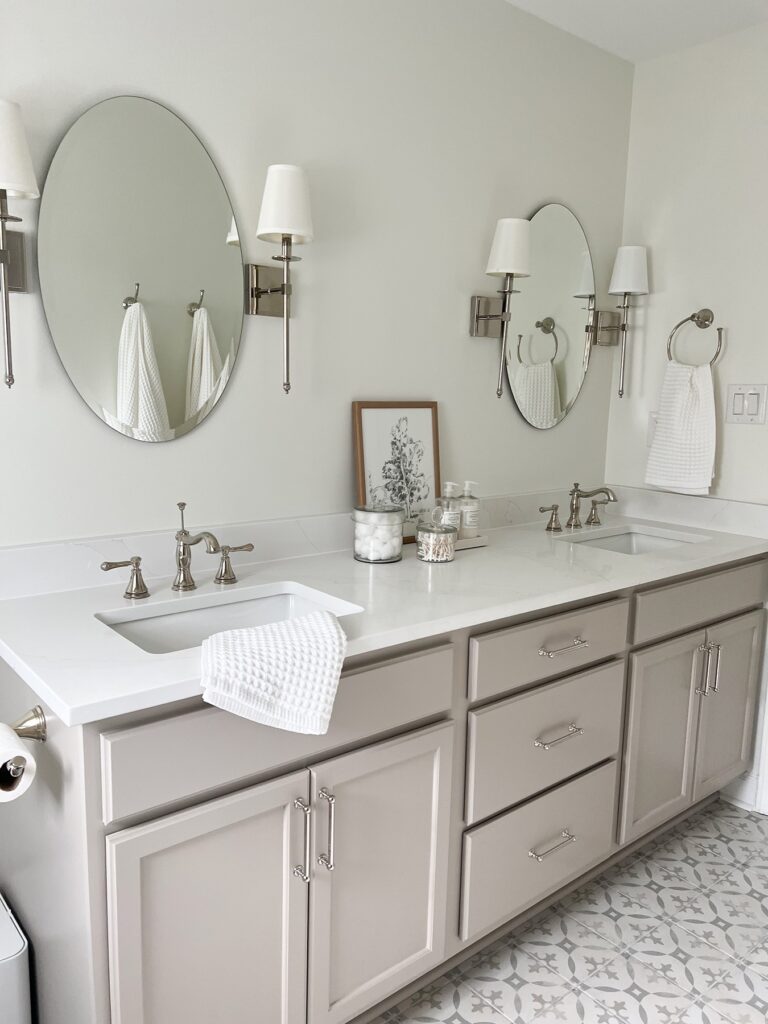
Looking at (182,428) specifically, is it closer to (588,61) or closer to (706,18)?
(588,61)

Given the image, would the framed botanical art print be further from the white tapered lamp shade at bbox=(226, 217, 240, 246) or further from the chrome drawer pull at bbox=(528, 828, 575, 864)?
the chrome drawer pull at bbox=(528, 828, 575, 864)

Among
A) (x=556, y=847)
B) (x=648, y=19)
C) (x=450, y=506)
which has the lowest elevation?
(x=556, y=847)

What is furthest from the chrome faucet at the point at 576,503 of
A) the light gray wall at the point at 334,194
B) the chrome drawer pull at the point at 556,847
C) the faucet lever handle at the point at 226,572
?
the faucet lever handle at the point at 226,572

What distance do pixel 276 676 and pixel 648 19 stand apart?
2195 millimetres

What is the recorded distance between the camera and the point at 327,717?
4.07 ft

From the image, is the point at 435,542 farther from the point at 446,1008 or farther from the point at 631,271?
the point at 631,271

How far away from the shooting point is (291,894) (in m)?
1.38

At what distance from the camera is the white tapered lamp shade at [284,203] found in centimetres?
173

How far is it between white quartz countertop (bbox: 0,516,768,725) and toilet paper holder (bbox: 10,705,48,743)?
0.08m

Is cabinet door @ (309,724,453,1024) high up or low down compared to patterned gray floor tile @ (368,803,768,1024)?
up

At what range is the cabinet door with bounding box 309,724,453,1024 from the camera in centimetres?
143

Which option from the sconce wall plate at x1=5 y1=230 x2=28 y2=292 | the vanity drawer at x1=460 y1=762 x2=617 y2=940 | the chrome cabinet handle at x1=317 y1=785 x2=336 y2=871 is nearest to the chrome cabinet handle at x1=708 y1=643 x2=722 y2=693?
the vanity drawer at x1=460 y1=762 x2=617 y2=940

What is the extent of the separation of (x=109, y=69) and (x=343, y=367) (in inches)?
32.1

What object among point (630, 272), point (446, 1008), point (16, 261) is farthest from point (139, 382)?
point (630, 272)
